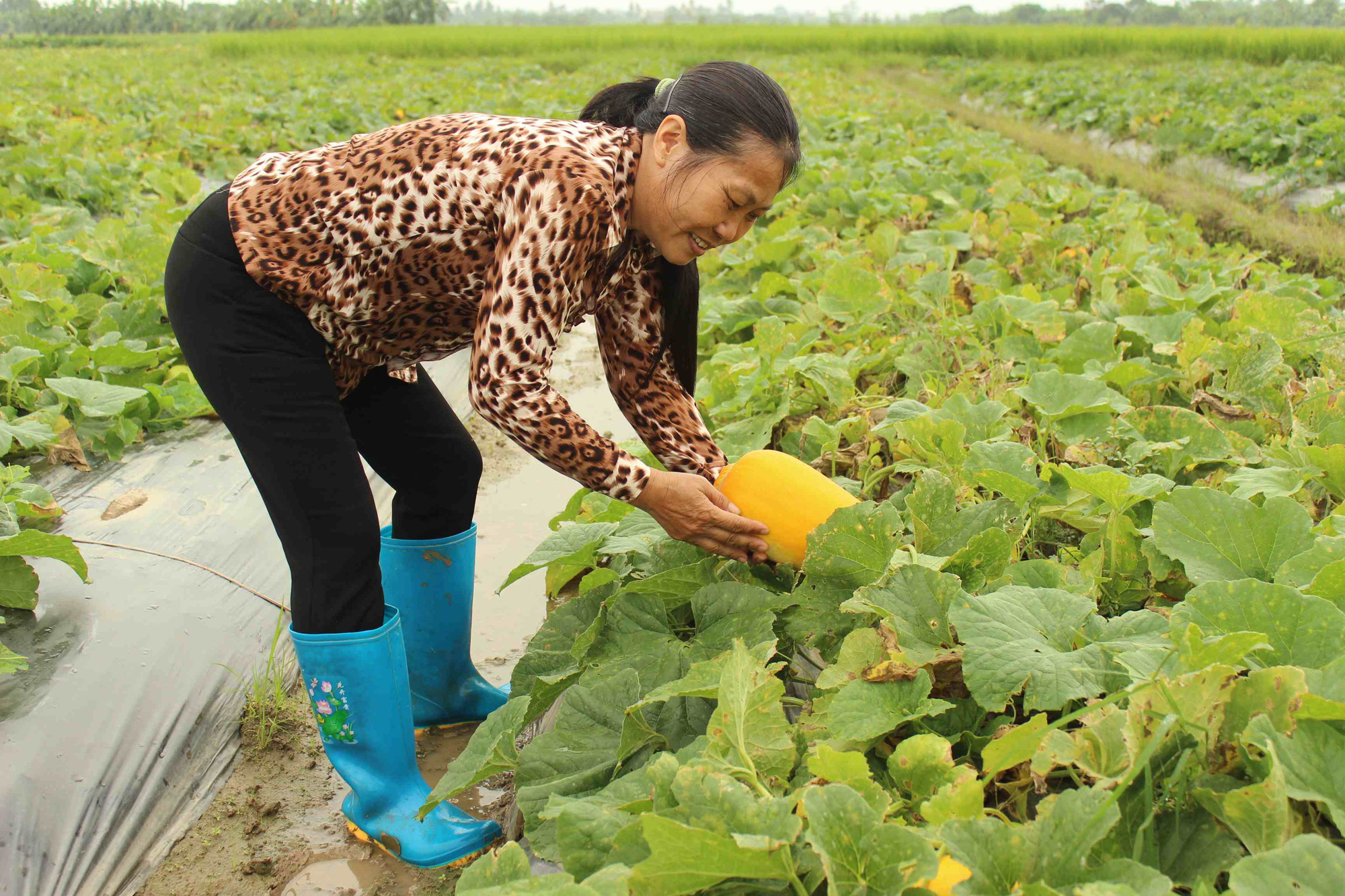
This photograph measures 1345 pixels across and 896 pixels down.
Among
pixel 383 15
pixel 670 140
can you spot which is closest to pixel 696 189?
pixel 670 140

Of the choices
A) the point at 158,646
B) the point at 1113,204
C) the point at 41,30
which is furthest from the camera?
the point at 41,30

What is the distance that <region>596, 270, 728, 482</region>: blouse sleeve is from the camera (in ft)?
7.58

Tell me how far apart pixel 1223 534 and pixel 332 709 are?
66.2 inches

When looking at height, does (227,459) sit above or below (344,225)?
below

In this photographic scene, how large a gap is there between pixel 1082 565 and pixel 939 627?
0.45 metres

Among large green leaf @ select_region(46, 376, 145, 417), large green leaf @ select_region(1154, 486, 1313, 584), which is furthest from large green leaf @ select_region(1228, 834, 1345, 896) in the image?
large green leaf @ select_region(46, 376, 145, 417)

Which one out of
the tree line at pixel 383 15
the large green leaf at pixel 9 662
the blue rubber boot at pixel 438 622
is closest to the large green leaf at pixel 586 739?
the blue rubber boot at pixel 438 622

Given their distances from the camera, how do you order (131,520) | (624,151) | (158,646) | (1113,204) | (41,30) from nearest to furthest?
(624,151)
(158,646)
(131,520)
(1113,204)
(41,30)

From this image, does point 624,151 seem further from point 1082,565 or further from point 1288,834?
point 1288,834

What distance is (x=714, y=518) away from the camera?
6.60ft

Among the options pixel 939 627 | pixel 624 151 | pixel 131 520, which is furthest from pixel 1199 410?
pixel 131 520

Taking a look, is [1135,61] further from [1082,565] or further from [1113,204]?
[1082,565]

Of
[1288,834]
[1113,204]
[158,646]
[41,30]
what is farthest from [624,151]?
[41,30]

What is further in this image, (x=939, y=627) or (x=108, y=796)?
(x=108, y=796)
